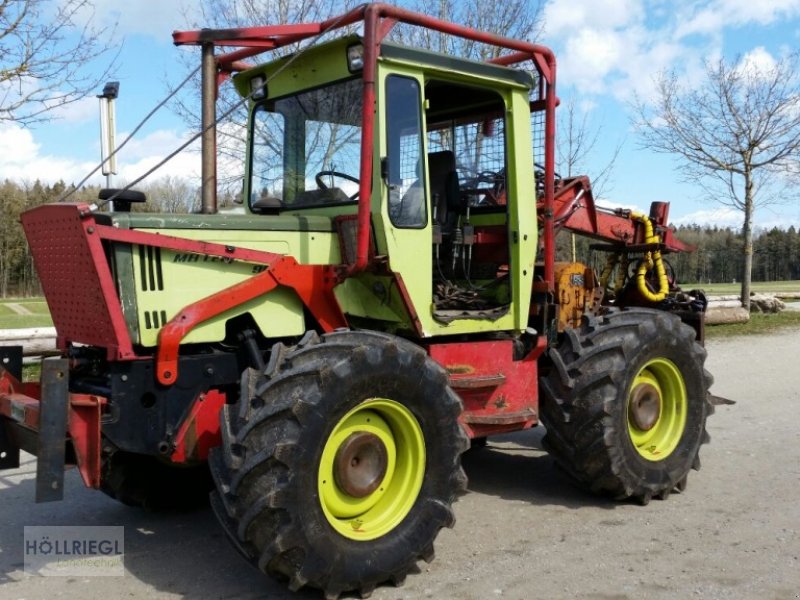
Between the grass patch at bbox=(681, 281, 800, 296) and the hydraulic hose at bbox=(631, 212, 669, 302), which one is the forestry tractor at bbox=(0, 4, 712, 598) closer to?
the hydraulic hose at bbox=(631, 212, 669, 302)

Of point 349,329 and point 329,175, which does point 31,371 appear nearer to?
point 329,175

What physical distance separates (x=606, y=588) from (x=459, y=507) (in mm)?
1616

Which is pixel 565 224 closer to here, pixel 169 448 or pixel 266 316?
pixel 266 316

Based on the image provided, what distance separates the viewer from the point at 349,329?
4.83 metres

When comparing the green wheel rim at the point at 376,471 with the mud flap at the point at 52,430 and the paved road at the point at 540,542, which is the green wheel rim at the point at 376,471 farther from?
the mud flap at the point at 52,430

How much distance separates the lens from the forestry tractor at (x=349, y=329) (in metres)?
4.16

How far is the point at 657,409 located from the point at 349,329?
266 cm

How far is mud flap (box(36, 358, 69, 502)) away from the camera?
4.00 m

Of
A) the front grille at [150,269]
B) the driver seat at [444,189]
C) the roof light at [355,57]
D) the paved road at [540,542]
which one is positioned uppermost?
the roof light at [355,57]

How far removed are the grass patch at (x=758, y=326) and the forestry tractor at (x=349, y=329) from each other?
38.9ft

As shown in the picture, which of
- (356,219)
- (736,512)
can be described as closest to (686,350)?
(736,512)

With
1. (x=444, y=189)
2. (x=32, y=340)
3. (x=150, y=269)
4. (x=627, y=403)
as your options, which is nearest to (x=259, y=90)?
(x=444, y=189)

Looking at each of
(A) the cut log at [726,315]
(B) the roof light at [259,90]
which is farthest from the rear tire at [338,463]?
(A) the cut log at [726,315]

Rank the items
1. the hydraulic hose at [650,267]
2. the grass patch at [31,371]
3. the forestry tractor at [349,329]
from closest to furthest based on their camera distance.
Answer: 1. the forestry tractor at [349,329]
2. the hydraulic hose at [650,267]
3. the grass patch at [31,371]
